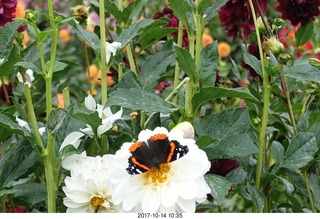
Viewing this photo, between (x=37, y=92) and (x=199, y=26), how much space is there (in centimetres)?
50

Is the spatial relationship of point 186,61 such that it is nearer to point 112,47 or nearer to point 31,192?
point 112,47

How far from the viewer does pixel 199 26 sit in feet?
2.92

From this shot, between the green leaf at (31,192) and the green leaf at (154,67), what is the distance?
249mm

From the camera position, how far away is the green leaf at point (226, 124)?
87 centimetres

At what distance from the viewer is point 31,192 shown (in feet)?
2.86

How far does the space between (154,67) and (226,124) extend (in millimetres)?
230

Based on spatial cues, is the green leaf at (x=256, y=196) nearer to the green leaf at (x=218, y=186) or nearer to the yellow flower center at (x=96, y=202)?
the green leaf at (x=218, y=186)

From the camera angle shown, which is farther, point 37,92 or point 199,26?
point 37,92

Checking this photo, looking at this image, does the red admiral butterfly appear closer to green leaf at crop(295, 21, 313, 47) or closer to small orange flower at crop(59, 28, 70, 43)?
green leaf at crop(295, 21, 313, 47)

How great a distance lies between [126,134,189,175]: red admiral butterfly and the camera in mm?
714

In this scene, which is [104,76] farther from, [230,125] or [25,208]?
[25,208]

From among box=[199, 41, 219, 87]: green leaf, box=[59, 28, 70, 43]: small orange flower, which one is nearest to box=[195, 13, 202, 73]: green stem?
box=[199, 41, 219, 87]: green leaf

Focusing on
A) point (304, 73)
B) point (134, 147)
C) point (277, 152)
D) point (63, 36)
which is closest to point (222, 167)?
point (277, 152)

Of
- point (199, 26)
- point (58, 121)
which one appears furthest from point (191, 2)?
point (58, 121)
